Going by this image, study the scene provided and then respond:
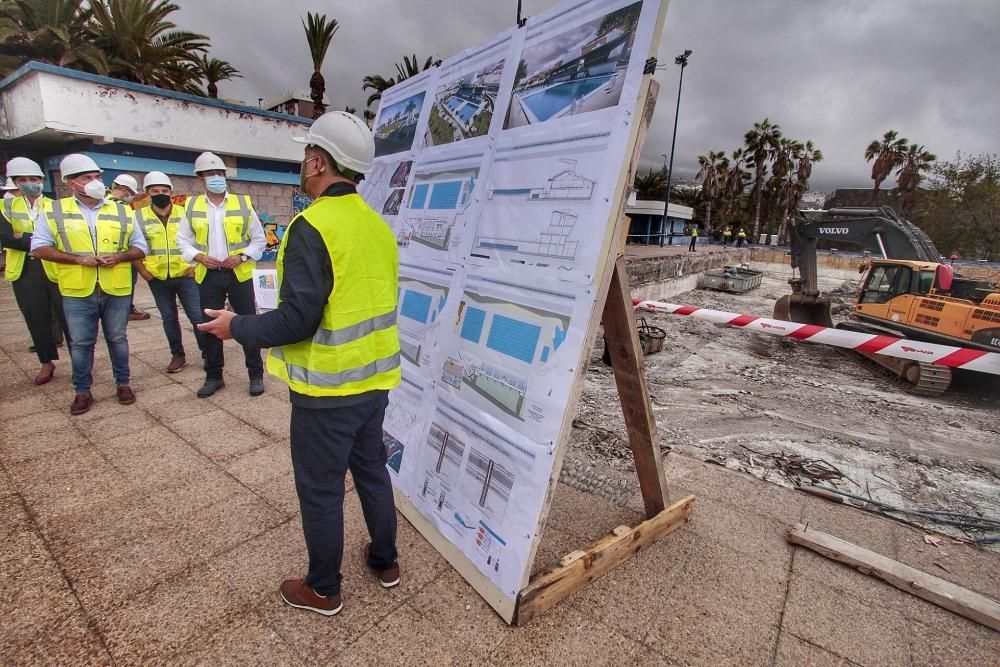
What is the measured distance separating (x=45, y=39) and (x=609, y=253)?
21.2m

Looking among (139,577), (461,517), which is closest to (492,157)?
(461,517)

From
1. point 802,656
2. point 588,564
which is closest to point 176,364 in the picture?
point 588,564

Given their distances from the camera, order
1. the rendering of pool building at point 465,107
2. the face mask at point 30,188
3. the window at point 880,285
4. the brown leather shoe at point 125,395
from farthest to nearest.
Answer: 1. the window at point 880,285
2. the face mask at point 30,188
3. the brown leather shoe at point 125,395
4. the rendering of pool building at point 465,107

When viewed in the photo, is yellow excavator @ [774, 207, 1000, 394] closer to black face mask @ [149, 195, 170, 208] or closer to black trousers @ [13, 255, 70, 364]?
black face mask @ [149, 195, 170, 208]

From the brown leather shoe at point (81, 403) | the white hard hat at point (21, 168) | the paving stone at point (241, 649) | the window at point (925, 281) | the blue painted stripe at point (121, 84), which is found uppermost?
the blue painted stripe at point (121, 84)

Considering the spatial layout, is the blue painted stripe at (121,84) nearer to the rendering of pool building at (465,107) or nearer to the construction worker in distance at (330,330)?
the rendering of pool building at (465,107)

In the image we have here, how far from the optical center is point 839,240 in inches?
388

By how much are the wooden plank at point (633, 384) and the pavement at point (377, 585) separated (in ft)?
1.18

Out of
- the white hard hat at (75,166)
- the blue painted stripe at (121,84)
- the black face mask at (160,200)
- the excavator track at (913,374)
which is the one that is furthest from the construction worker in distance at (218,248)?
the excavator track at (913,374)

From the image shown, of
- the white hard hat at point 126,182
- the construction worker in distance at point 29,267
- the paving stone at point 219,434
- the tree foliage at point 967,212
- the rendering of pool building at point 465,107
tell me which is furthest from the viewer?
the tree foliage at point 967,212

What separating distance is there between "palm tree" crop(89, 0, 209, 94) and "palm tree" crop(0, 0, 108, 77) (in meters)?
0.82

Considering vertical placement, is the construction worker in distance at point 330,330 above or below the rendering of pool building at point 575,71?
below

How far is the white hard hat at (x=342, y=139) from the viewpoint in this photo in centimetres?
184

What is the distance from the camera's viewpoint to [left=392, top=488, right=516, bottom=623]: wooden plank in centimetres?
204
